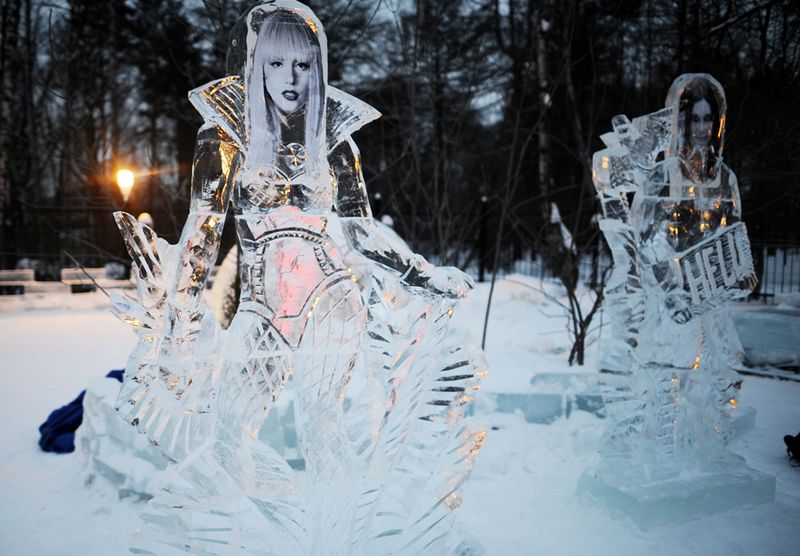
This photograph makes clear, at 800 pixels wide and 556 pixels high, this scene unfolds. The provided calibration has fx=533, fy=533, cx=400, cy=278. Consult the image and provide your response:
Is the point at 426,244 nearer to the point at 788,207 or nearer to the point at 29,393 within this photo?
the point at 788,207

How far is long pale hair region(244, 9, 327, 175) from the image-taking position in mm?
1698

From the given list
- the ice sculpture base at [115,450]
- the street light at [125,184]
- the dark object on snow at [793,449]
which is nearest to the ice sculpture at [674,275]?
the dark object on snow at [793,449]

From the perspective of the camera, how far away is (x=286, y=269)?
5.83 feet

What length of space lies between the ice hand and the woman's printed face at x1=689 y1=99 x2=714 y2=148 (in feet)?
5.61

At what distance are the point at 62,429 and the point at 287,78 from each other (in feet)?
9.57

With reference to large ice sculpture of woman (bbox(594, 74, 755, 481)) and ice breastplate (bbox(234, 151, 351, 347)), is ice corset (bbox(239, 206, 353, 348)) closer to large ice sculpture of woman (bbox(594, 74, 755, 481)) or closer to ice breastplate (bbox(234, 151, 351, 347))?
ice breastplate (bbox(234, 151, 351, 347))

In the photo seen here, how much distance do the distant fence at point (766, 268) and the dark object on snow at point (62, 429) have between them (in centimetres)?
426

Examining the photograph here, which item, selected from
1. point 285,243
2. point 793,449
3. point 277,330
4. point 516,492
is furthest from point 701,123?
point 277,330

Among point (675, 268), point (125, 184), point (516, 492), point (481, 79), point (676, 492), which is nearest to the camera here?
point (676, 492)

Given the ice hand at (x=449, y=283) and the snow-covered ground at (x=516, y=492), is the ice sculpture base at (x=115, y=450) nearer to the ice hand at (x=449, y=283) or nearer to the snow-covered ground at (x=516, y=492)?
the snow-covered ground at (x=516, y=492)

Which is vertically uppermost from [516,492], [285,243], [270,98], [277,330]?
[270,98]

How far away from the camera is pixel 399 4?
15.8ft

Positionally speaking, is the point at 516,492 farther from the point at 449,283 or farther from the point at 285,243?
the point at 285,243

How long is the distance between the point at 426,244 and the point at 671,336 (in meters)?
6.88
